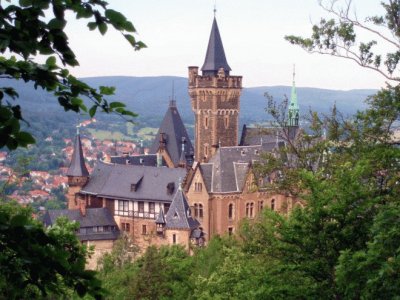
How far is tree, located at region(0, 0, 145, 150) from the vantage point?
432 centimetres

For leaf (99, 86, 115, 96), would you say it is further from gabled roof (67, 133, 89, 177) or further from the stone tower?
the stone tower

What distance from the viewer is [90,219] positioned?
61594 millimetres

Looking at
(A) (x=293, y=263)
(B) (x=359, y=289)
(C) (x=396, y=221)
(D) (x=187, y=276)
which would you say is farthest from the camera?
(D) (x=187, y=276)

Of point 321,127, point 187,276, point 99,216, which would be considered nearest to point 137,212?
point 99,216

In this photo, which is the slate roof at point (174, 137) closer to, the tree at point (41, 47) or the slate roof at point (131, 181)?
the slate roof at point (131, 181)

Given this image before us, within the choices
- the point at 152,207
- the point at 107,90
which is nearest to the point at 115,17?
the point at 107,90

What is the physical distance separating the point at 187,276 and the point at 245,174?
75.0ft

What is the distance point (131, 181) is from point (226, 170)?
11.8m

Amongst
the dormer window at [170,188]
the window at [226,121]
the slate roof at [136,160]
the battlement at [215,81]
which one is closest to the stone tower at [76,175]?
the slate roof at [136,160]

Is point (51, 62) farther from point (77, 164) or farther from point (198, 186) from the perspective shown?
point (77, 164)

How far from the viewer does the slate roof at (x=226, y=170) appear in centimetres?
5534

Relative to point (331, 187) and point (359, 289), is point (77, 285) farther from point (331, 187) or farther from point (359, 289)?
point (331, 187)

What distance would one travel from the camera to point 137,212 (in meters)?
63.3

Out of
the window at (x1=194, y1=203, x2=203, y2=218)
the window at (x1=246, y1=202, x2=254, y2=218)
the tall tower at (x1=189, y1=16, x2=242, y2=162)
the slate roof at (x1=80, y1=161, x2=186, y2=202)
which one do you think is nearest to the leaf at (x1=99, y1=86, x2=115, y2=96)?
the window at (x1=194, y1=203, x2=203, y2=218)
